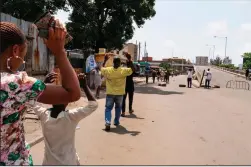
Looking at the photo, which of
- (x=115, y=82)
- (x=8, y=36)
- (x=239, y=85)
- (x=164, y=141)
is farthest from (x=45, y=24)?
(x=239, y=85)

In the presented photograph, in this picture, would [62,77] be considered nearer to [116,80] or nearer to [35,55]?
[116,80]

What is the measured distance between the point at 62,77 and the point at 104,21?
24520mm

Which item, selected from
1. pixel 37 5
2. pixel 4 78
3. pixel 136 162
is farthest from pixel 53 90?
pixel 37 5

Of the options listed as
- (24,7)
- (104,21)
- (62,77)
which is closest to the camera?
(62,77)

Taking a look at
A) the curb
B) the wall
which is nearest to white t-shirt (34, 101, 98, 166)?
the curb

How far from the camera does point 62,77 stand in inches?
72.9

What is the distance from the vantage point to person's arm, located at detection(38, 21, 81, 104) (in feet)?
6.07

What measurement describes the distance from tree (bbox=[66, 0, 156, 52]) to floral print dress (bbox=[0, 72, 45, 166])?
22.3 meters

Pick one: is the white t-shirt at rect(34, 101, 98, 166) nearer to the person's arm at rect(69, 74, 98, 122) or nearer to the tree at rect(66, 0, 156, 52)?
the person's arm at rect(69, 74, 98, 122)

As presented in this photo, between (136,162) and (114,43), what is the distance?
67.9 ft

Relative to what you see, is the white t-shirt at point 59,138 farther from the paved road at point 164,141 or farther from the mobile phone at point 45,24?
the paved road at point 164,141

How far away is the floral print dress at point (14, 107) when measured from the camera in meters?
1.71

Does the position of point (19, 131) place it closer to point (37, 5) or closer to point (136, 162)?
point (136, 162)

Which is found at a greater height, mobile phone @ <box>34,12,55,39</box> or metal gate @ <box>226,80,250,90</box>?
mobile phone @ <box>34,12,55,39</box>
